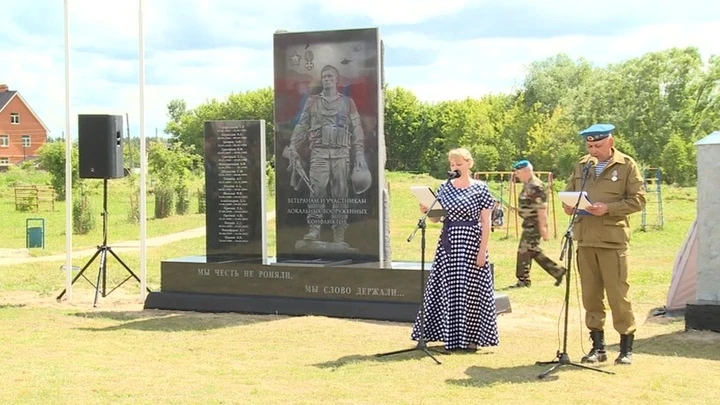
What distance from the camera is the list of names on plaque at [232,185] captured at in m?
12.0

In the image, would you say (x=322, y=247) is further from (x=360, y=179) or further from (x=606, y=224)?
(x=606, y=224)

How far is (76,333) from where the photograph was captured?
33.0 feet

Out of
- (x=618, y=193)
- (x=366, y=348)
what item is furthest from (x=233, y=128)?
(x=618, y=193)

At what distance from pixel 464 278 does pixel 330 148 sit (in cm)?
379

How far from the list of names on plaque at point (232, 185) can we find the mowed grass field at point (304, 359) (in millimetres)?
1078

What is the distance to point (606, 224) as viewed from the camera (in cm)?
759


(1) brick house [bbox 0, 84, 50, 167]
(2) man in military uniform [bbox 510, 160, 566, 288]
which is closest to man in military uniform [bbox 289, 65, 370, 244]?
(2) man in military uniform [bbox 510, 160, 566, 288]

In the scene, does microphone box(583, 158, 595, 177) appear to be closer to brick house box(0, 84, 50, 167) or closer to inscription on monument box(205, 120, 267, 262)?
inscription on monument box(205, 120, 267, 262)

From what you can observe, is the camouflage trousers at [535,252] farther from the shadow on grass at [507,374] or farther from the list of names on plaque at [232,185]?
the shadow on grass at [507,374]

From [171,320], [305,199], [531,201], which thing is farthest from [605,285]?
[531,201]

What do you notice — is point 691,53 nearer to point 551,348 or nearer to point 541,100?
point 541,100

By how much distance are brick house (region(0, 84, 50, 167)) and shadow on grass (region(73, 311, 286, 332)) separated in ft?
187

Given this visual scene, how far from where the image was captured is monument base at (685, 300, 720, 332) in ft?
31.0

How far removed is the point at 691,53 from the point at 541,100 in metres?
17.4
